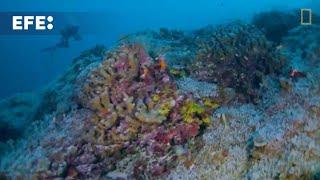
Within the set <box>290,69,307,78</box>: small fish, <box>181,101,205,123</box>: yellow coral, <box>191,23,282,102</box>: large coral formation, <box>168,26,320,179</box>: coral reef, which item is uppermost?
<box>191,23,282,102</box>: large coral formation

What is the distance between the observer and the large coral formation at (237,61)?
7496 millimetres

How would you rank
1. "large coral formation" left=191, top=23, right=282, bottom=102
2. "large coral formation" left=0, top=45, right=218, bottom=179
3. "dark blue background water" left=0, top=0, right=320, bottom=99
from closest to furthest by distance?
"large coral formation" left=0, top=45, right=218, bottom=179, "large coral formation" left=191, top=23, right=282, bottom=102, "dark blue background water" left=0, top=0, right=320, bottom=99

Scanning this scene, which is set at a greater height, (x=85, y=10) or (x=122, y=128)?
(x=85, y=10)

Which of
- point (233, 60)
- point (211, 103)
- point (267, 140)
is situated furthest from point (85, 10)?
point (267, 140)

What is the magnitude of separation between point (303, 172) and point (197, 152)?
1446 millimetres

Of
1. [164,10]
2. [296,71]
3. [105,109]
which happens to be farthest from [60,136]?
[164,10]

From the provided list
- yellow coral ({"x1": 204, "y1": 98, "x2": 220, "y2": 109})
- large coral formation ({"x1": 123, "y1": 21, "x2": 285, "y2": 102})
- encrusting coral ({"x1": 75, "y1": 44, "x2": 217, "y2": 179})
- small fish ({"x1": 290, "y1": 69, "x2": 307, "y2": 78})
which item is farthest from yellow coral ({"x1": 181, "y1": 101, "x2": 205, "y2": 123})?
small fish ({"x1": 290, "y1": 69, "x2": 307, "y2": 78})

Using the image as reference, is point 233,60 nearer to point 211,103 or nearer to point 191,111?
point 211,103

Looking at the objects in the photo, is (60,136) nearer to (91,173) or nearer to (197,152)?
(91,173)

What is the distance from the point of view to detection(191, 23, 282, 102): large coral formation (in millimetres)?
7496

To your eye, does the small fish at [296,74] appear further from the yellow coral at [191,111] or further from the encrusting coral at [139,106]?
the yellow coral at [191,111]

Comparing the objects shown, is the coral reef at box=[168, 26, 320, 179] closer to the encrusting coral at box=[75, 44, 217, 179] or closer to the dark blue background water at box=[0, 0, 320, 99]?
the encrusting coral at box=[75, 44, 217, 179]

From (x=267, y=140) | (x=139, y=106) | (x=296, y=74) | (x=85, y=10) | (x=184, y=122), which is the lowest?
(x=267, y=140)

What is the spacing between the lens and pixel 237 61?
7809 millimetres
